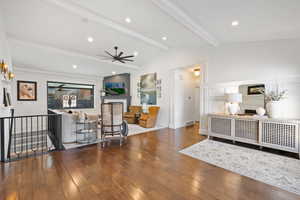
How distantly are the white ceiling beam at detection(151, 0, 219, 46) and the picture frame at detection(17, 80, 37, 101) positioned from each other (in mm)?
7756

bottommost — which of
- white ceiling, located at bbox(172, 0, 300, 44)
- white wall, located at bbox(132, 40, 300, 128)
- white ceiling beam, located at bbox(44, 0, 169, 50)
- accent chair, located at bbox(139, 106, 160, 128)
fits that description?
accent chair, located at bbox(139, 106, 160, 128)

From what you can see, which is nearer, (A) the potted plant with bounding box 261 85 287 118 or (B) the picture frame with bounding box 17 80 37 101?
(A) the potted plant with bounding box 261 85 287 118

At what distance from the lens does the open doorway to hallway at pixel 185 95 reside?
5723 millimetres

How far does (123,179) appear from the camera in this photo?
2.11 meters

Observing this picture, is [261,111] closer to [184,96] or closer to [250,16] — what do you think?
[250,16]

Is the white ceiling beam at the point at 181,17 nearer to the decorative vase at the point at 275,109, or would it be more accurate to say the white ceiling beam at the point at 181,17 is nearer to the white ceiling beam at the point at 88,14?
the white ceiling beam at the point at 88,14

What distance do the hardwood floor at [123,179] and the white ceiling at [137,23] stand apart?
3072 millimetres

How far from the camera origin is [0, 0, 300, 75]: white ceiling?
102 inches

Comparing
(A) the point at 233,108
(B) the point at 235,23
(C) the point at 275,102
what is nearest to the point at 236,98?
(A) the point at 233,108

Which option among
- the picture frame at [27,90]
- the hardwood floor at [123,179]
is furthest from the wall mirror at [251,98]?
the picture frame at [27,90]

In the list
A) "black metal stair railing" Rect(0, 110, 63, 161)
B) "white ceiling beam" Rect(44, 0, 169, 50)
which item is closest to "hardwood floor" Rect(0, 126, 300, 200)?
"black metal stair railing" Rect(0, 110, 63, 161)

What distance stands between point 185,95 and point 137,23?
3.72 meters

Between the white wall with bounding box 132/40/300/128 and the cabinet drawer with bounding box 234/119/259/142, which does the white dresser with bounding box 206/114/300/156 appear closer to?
the cabinet drawer with bounding box 234/119/259/142

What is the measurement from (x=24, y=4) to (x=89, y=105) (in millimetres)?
6624
